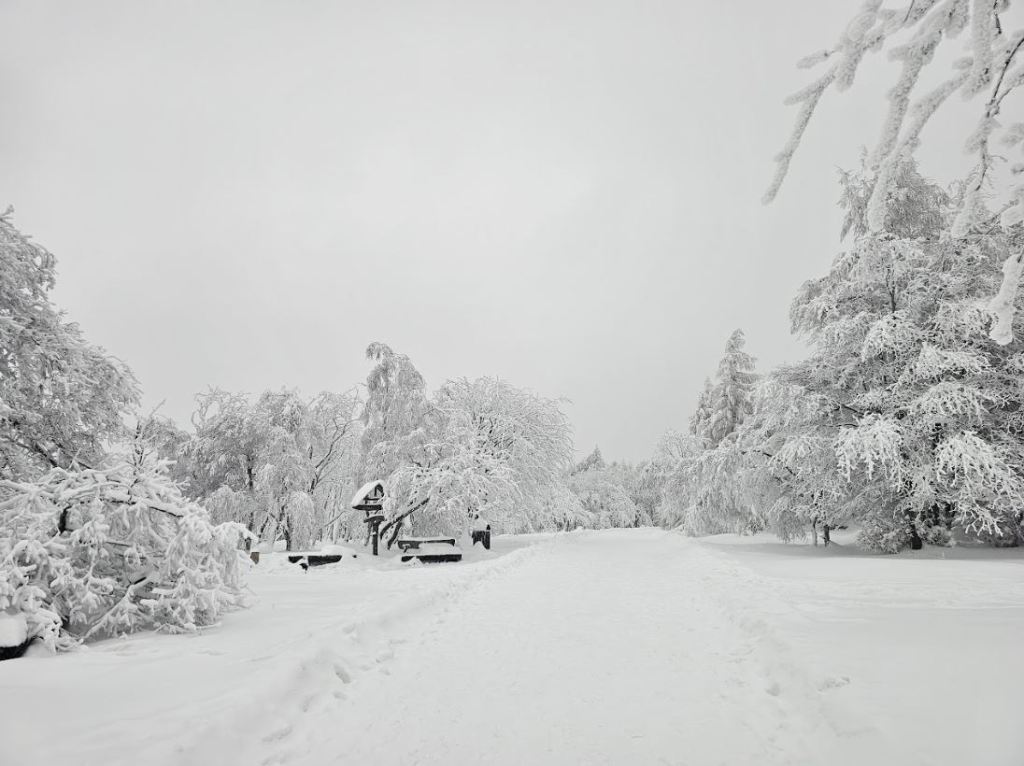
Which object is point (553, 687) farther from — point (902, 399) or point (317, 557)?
point (902, 399)

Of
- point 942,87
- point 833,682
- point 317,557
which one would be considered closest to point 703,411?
point 317,557

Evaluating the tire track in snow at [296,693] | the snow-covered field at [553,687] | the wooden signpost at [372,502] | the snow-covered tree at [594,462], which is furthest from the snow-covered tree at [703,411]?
the snow-covered tree at [594,462]

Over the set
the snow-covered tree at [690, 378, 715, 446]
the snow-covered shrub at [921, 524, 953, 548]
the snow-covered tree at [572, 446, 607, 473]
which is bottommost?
the snow-covered shrub at [921, 524, 953, 548]

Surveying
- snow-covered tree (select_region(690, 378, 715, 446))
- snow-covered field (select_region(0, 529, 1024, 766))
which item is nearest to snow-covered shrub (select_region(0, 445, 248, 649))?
snow-covered field (select_region(0, 529, 1024, 766))

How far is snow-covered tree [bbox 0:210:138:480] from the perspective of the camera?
7543mm

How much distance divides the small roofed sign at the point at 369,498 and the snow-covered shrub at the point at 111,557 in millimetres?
11774

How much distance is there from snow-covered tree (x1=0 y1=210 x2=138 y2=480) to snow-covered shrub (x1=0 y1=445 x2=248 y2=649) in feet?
5.68

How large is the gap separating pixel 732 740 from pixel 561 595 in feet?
20.4

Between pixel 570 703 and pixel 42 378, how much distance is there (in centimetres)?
929

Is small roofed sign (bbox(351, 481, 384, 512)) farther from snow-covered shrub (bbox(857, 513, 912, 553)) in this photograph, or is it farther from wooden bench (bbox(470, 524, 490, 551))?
snow-covered shrub (bbox(857, 513, 912, 553))

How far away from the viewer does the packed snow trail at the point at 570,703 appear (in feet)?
10.9

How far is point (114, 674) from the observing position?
14.7 ft

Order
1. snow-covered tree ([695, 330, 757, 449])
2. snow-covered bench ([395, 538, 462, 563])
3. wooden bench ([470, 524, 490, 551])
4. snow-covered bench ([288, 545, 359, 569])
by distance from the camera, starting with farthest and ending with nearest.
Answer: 1. snow-covered tree ([695, 330, 757, 449])
2. wooden bench ([470, 524, 490, 551])
3. snow-covered bench ([395, 538, 462, 563])
4. snow-covered bench ([288, 545, 359, 569])

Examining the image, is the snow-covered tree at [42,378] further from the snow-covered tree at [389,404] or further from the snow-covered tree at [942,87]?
the snow-covered tree at [389,404]
